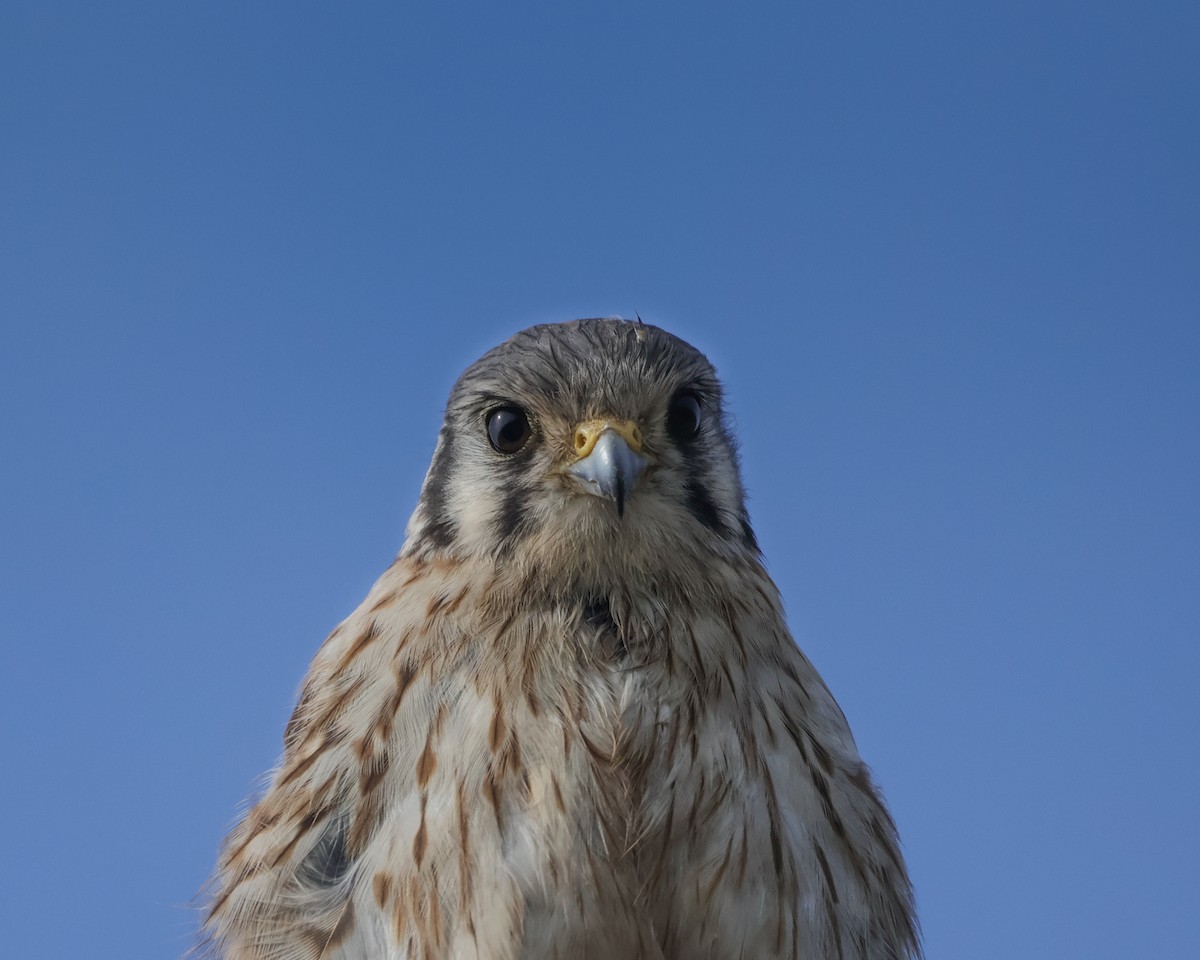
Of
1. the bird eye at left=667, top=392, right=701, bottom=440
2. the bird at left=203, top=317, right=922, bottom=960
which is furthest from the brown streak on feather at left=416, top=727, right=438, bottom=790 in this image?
the bird eye at left=667, top=392, right=701, bottom=440

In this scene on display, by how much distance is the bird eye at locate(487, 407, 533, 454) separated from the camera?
2.79 meters

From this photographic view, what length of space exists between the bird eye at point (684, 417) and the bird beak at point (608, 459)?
16 centimetres

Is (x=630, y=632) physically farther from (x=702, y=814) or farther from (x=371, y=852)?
(x=371, y=852)

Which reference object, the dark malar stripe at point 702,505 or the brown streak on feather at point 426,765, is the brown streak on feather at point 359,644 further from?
the dark malar stripe at point 702,505

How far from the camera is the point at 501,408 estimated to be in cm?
283

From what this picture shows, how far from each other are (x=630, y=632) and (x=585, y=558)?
0.19m

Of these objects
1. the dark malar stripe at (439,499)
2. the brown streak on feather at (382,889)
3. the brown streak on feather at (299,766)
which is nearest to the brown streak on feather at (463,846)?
the brown streak on feather at (382,889)

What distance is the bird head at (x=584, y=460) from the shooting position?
262 cm

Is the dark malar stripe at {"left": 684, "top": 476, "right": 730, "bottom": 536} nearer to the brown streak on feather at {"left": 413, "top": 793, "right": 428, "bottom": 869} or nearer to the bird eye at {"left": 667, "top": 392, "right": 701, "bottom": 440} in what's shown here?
the bird eye at {"left": 667, "top": 392, "right": 701, "bottom": 440}

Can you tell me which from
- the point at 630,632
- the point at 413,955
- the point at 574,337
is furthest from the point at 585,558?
the point at 413,955

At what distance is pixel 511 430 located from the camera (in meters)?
2.80

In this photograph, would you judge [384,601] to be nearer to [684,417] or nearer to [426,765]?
[426,765]

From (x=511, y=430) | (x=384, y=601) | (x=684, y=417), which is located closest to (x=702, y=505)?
(x=684, y=417)

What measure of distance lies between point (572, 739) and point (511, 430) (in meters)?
0.77
